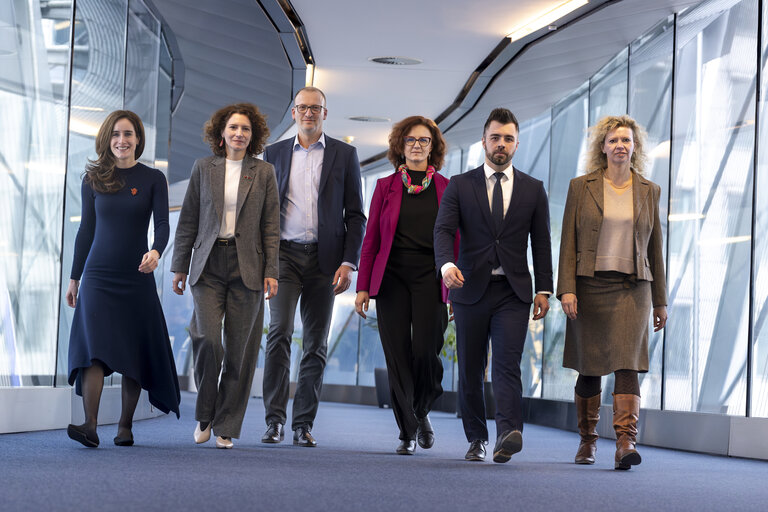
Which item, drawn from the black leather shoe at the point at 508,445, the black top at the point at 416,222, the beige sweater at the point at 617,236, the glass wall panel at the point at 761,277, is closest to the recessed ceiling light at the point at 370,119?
the glass wall panel at the point at 761,277

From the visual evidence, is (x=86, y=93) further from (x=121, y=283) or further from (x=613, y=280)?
(x=613, y=280)

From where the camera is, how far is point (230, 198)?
4949mm

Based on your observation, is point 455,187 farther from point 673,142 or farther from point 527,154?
point 527,154

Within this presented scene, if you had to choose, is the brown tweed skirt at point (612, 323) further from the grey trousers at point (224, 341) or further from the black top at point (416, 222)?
the grey trousers at point (224, 341)

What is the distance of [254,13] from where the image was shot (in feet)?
27.6

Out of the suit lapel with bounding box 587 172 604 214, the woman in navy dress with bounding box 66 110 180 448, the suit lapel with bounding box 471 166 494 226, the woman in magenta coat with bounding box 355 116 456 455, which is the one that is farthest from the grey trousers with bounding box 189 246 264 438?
the suit lapel with bounding box 587 172 604 214

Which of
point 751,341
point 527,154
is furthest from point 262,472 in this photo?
point 527,154

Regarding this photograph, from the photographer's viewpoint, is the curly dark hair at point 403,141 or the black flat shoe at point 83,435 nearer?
the black flat shoe at point 83,435

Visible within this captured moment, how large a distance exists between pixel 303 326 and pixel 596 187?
5.57 ft

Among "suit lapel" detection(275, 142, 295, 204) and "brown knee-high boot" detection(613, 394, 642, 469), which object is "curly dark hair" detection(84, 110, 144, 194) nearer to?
"suit lapel" detection(275, 142, 295, 204)

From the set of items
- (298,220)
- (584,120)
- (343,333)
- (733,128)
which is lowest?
(343,333)

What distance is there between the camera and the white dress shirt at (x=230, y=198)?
4895 mm

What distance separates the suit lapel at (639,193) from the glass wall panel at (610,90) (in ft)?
13.3

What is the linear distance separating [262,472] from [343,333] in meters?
14.4
